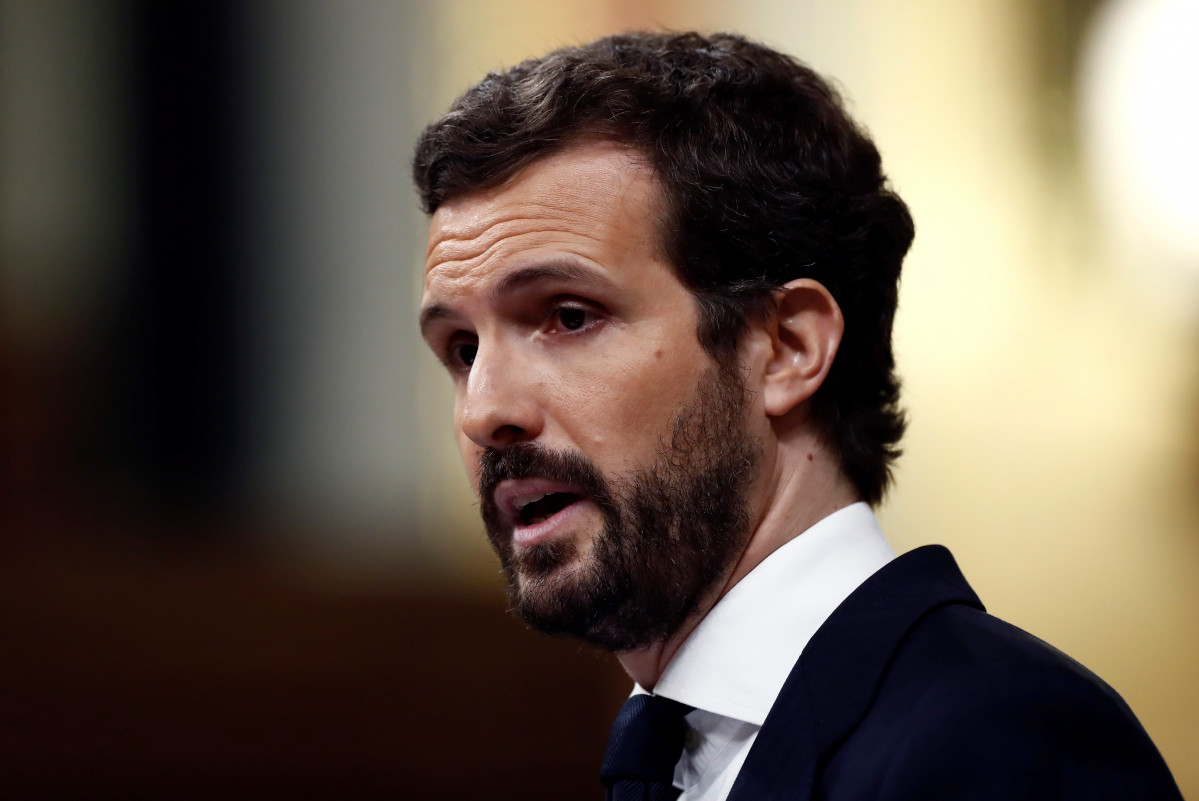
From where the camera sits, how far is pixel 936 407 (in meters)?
3.07

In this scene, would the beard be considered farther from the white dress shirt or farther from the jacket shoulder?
the jacket shoulder

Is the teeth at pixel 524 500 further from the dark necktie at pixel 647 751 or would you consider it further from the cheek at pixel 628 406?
the dark necktie at pixel 647 751

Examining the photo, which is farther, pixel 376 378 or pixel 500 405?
pixel 376 378

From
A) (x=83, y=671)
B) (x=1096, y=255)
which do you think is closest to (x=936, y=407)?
(x=1096, y=255)

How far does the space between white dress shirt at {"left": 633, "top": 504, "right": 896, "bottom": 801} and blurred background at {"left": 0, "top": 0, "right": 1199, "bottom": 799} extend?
166 cm

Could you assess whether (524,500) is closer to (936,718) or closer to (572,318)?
(572,318)

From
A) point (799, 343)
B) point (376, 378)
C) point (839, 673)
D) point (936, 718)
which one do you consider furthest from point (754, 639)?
point (376, 378)

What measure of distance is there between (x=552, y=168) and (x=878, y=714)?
92 cm

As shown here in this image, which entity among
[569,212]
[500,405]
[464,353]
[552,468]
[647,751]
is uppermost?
[569,212]

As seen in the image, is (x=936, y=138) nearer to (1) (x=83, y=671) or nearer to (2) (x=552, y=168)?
(2) (x=552, y=168)

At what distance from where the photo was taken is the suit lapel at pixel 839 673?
4.00 ft

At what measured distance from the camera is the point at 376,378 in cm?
355

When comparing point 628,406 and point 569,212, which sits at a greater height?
point 569,212

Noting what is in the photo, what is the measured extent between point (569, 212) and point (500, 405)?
313 mm
